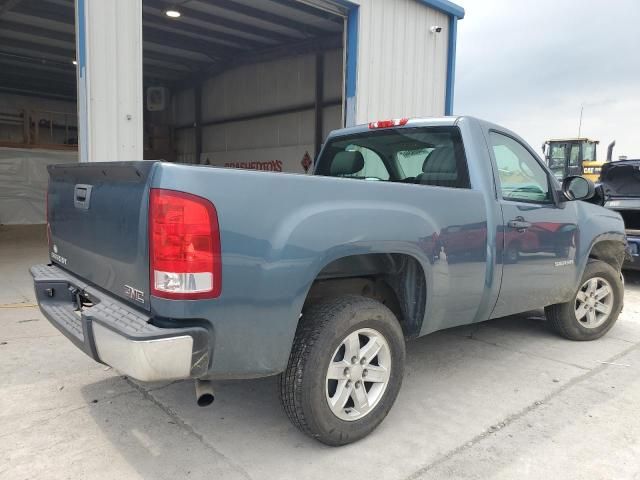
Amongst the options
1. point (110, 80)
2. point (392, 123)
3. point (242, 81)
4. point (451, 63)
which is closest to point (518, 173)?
point (392, 123)

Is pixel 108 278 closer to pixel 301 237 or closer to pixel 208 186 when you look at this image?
pixel 208 186

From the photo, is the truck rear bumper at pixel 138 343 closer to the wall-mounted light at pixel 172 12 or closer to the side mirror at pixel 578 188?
the side mirror at pixel 578 188

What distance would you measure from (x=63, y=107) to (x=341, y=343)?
2097cm

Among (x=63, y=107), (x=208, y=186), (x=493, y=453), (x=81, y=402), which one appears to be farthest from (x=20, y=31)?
(x=493, y=453)

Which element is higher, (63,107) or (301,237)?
(63,107)

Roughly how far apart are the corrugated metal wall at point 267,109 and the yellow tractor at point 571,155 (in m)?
9.82

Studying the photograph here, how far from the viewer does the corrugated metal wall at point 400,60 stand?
8.03 m

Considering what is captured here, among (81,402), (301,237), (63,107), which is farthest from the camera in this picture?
(63,107)

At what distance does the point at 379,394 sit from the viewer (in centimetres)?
284

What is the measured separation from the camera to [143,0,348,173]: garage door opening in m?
11.4

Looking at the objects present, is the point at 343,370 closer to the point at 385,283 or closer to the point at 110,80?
the point at 385,283

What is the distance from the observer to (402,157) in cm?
406

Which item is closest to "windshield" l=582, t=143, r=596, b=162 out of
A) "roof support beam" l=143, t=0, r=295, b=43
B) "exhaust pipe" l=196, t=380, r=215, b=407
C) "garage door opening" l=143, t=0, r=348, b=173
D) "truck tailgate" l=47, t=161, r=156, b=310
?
"garage door opening" l=143, t=0, r=348, b=173

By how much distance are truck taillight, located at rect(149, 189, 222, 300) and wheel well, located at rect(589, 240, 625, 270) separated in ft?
12.9
